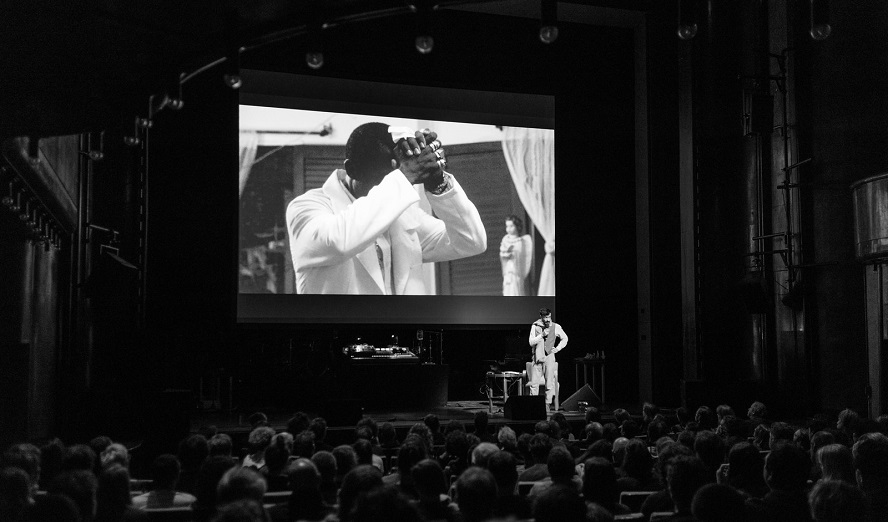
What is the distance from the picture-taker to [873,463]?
3.84 meters

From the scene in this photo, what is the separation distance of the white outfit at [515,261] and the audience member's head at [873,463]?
1000 centimetres

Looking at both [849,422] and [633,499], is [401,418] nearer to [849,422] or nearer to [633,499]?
[849,422]

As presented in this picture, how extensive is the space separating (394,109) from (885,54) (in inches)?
272

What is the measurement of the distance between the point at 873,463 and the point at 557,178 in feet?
35.8

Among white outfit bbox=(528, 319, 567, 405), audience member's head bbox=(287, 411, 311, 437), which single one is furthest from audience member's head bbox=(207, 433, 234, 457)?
white outfit bbox=(528, 319, 567, 405)

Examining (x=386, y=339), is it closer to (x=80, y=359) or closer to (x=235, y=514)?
(x=80, y=359)

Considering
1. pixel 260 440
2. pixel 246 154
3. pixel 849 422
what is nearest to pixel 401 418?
pixel 246 154

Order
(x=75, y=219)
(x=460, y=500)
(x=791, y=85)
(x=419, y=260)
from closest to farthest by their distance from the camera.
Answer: (x=460, y=500), (x=75, y=219), (x=791, y=85), (x=419, y=260)

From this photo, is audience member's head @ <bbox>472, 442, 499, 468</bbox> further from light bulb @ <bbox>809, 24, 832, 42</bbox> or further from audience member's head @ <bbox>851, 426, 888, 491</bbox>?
light bulb @ <bbox>809, 24, 832, 42</bbox>

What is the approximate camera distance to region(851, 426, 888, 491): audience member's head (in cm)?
382

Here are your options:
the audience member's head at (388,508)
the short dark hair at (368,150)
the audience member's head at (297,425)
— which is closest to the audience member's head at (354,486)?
the audience member's head at (388,508)

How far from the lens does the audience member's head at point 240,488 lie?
314 cm

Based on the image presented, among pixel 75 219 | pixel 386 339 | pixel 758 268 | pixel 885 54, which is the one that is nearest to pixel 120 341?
pixel 75 219

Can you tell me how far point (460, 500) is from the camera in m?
3.15
